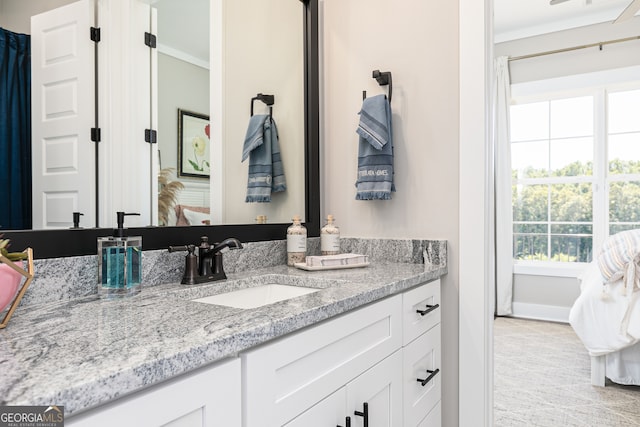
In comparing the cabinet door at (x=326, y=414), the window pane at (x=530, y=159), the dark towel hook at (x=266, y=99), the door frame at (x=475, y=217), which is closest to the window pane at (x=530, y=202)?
the window pane at (x=530, y=159)

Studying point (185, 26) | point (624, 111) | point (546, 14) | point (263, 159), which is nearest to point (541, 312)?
point (624, 111)

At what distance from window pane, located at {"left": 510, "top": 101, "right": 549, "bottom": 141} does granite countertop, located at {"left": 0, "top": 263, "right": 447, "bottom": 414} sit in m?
4.04

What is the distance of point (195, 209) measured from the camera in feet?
4.79

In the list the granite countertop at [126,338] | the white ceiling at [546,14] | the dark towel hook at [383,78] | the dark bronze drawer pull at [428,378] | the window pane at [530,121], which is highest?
the white ceiling at [546,14]

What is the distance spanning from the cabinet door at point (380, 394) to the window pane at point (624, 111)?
4027 millimetres

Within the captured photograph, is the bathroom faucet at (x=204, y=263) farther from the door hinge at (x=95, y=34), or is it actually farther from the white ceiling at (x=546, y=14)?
Result: the white ceiling at (x=546, y=14)

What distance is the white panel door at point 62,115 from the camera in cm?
104

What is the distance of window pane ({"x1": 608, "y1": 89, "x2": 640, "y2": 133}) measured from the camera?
13.4 ft

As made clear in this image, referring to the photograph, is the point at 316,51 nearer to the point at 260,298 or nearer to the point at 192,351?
the point at 260,298

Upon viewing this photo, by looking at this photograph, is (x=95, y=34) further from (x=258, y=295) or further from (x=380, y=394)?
(x=380, y=394)

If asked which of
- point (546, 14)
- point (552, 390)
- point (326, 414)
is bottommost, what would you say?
point (552, 390)

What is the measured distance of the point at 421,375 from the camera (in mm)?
1508

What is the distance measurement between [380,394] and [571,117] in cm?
419

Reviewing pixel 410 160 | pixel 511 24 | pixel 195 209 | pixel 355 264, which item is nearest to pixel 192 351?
pixel 195 209
